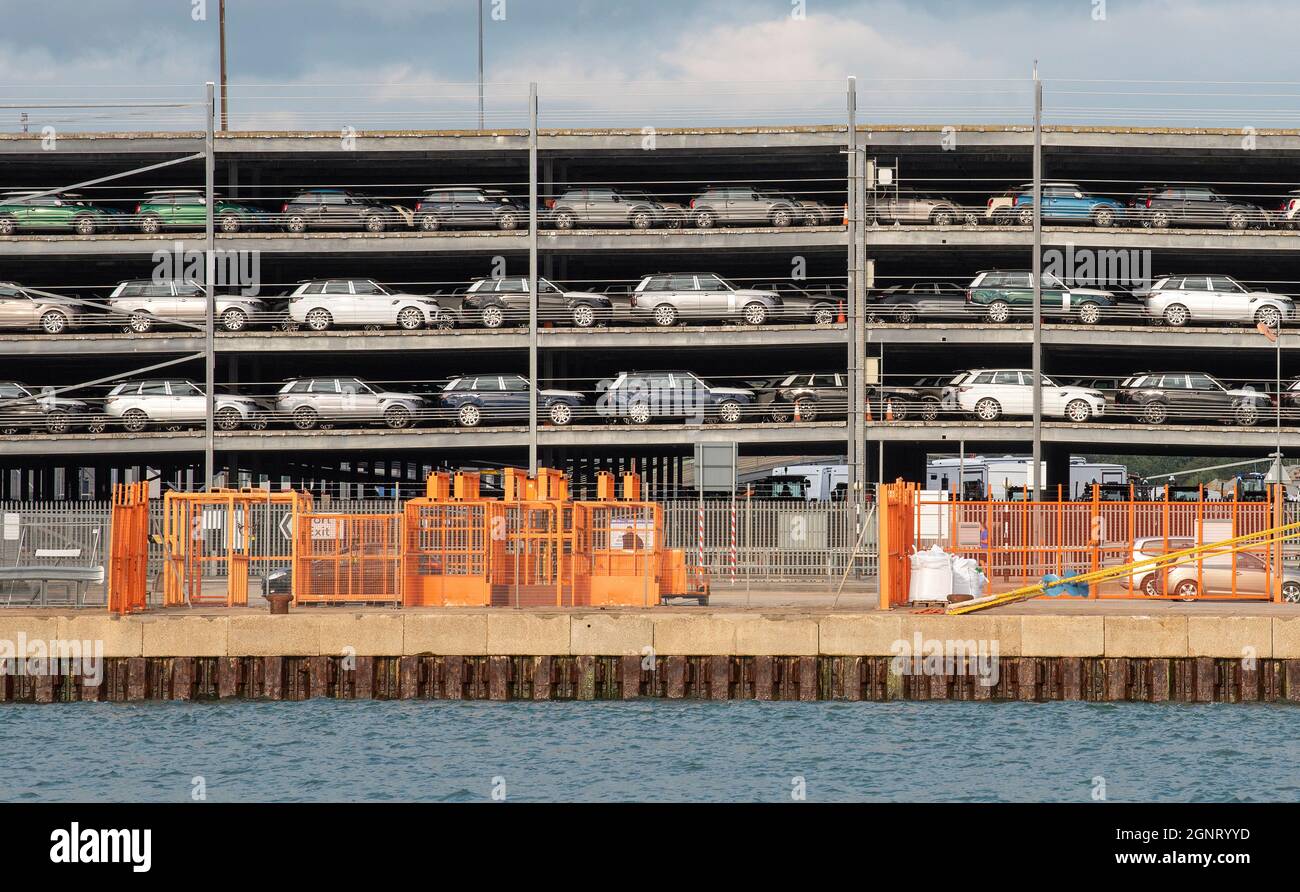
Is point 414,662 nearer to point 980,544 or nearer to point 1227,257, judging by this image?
point 980,544

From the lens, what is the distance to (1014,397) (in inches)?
1913

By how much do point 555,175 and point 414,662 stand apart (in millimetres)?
30415

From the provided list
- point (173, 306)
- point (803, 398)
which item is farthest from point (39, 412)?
point (803, 398)

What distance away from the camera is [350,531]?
2923 cm

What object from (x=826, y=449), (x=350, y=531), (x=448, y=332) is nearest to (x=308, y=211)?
(x=448, y=332)

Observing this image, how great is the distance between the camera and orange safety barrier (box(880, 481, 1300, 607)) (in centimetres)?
3055

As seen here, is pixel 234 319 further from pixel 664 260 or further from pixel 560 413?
pixel 664 260

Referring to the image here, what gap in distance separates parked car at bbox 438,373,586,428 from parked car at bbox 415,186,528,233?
4.64 meters

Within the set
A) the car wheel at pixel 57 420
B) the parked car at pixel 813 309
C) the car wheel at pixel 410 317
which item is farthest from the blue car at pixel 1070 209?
the car wheel at pixel 57 420

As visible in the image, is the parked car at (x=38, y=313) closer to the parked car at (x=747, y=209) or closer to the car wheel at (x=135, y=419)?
the car wheel at (x=135, y=419)

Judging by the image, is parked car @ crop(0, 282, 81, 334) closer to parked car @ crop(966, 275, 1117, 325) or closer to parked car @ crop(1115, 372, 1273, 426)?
parked car @ crop(966, 275, 1117, 325)

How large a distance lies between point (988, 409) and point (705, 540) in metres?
12.8

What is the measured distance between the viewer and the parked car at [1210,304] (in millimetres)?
48844

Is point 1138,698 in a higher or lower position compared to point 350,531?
lower
